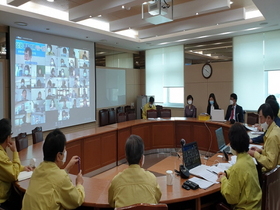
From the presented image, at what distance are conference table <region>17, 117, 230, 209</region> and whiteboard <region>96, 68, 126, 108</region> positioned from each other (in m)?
2.62

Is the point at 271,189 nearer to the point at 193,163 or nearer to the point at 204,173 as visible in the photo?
the point at 204,173

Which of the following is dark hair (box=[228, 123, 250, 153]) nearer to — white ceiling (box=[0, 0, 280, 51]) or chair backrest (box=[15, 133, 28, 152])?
chair backrest (box=[15, 133, 28, 152])

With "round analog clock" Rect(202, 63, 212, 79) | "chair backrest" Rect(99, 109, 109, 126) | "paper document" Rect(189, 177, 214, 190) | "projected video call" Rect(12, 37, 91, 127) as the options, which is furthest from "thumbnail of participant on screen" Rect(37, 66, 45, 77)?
"round analog clock" Rect(202, 63, 212, 79)

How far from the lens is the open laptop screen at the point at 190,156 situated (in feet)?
Result: 8.27

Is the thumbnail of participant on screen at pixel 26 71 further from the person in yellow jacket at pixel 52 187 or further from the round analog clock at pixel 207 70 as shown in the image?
the round analog clock at pixel 207 70

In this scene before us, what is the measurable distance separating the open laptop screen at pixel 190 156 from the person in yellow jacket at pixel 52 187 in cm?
127

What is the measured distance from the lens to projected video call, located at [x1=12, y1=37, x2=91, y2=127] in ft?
18.2

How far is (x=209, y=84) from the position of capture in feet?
25.3

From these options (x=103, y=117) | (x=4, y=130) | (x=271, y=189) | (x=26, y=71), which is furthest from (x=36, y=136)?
(x=103, y=117)

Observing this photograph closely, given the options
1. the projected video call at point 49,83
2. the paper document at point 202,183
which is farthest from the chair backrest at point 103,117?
the paper document at point 202,183

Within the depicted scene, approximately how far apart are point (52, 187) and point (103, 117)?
617cm

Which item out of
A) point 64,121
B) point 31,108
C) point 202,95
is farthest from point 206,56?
point 31,108

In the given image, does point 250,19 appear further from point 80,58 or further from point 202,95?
point 80,58

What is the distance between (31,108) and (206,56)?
5.85 metres
